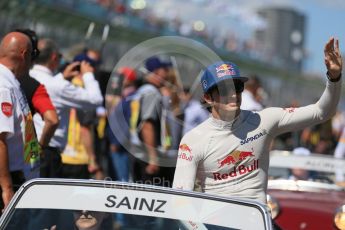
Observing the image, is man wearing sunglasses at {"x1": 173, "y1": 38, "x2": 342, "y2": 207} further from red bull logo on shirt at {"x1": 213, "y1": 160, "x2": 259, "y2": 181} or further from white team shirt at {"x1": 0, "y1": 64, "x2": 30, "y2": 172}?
white team shirt at {"x1": 0, "y1": 64, "x2": 30, "y2": 172}

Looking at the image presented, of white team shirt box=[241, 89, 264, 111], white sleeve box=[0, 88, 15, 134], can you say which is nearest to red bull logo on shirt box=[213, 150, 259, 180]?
white sleeve box=[0, 88, 15, 134]

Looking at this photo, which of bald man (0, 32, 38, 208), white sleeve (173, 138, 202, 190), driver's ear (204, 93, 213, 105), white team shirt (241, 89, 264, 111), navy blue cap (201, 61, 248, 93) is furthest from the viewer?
white team shirt (241, 89, 264, 111)

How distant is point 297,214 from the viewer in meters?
8.24

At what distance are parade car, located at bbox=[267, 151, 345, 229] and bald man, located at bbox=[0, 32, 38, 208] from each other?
264 cm

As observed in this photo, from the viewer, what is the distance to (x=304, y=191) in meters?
9.05

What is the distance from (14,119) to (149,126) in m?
4.40

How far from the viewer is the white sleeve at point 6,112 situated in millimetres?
5777

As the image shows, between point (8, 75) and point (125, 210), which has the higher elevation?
point (8, 75)

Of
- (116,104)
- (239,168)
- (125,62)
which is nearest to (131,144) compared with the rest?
(116,104)

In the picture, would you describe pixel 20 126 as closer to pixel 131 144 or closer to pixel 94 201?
pixel 94 201

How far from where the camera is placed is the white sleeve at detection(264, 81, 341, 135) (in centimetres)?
546

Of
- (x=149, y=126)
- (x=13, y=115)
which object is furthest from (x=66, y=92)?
(x=149, y=126)

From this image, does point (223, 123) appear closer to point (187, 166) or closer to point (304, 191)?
point (187, 166)

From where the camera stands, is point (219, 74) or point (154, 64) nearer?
point (219, 74)
